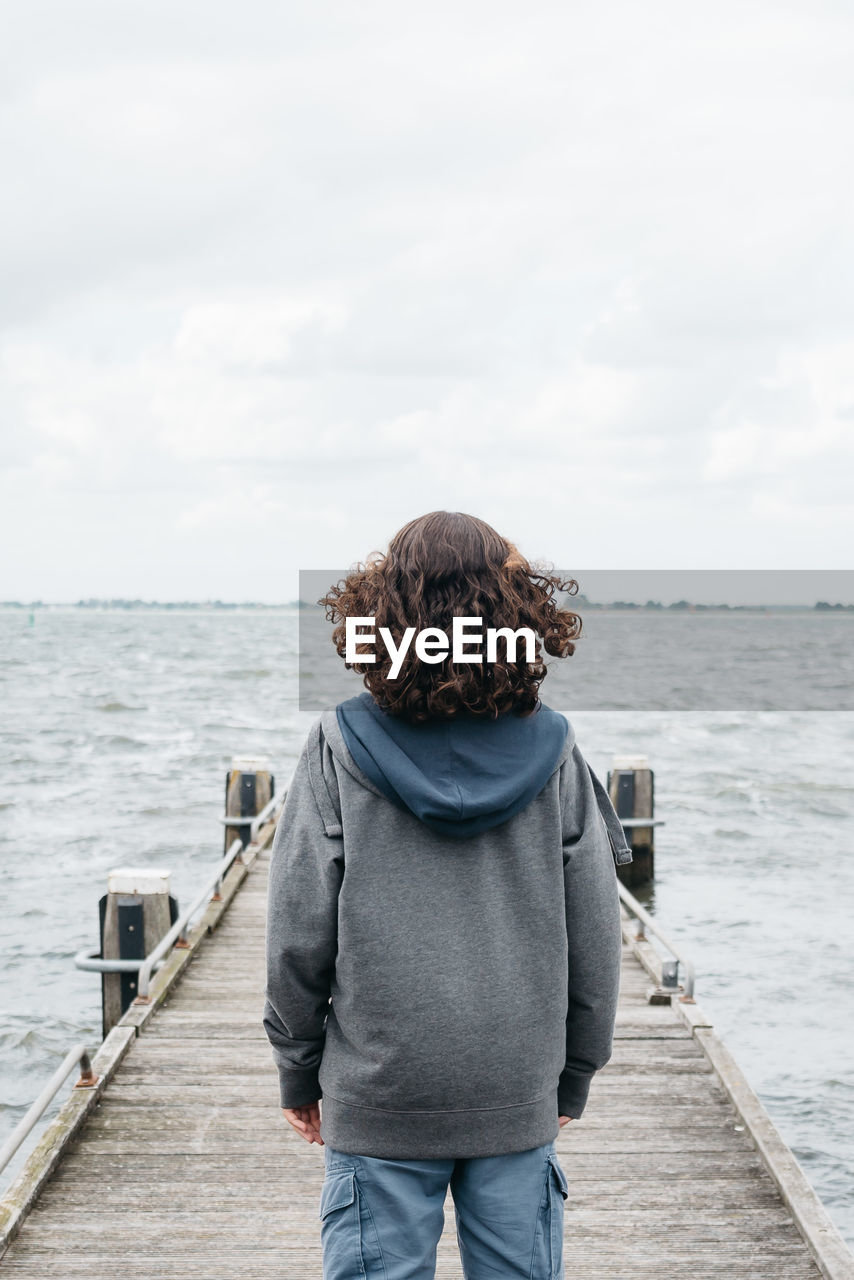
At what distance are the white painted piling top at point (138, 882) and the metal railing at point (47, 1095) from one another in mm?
1732

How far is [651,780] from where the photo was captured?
472 inches

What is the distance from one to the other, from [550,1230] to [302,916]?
70 centimetres

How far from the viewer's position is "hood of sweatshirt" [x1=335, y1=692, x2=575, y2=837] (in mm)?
1890

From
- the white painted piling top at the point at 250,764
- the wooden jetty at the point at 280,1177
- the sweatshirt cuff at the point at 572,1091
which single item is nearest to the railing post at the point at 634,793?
the white painted piling top at the point at 250,764

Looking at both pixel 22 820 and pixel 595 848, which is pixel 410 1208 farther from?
pixel 22 820

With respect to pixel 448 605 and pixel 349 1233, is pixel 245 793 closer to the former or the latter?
pixel 349 1233

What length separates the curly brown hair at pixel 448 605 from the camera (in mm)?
1935

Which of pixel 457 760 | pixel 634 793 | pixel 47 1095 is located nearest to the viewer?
pixel 457 760

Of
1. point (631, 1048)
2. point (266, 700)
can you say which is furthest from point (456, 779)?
point (266, 700)

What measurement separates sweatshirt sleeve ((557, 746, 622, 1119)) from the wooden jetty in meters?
2.02

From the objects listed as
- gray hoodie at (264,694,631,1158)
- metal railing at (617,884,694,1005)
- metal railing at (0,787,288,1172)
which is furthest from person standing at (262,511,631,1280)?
metal railing at (617,884,694,1005)

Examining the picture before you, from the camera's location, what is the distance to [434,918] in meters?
1.96

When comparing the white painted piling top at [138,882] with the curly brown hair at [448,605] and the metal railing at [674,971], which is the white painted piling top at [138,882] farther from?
the curly brown hair at [448,605]

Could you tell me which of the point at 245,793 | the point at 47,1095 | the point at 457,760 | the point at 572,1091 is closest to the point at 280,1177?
the point at 47,1095
